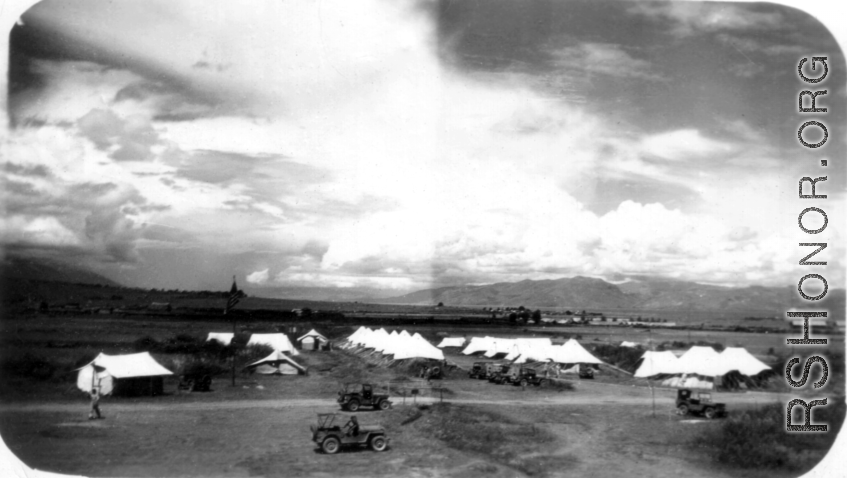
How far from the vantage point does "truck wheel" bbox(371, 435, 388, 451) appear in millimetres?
5332

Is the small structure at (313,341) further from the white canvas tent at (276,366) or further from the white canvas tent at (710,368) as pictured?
the white canvas tent at (710,368)

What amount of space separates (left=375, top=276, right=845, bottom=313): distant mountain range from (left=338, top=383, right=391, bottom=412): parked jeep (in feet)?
2.81

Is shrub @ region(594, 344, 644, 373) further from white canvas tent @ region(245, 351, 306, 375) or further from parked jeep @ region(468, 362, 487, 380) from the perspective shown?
white canvas tent @ region(245, 351, 306, 375)

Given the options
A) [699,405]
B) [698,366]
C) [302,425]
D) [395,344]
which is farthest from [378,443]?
[698,366]

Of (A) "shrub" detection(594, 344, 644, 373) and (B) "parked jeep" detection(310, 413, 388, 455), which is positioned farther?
(A) "shrub" detection(594, 344, 644, 373)

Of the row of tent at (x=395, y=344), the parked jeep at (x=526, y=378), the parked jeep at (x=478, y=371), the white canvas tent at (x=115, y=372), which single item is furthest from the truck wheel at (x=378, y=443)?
the white canvas tent at (x=115, y=372)

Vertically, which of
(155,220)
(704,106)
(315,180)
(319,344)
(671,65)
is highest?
(671,65)

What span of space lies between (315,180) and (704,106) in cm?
385

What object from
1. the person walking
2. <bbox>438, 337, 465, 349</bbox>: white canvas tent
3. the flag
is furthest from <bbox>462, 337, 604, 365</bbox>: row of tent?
the person walking

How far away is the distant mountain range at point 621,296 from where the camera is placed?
18.3ft

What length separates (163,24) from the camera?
5426 millimetres

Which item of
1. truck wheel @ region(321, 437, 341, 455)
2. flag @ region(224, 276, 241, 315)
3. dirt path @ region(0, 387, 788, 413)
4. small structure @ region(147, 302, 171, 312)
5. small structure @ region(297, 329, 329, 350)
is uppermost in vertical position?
flag @ region(224, 276, 241, 315)

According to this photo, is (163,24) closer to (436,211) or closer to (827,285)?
(436,211)

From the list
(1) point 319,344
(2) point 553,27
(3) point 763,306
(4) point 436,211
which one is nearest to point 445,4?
(2) point 553,27
